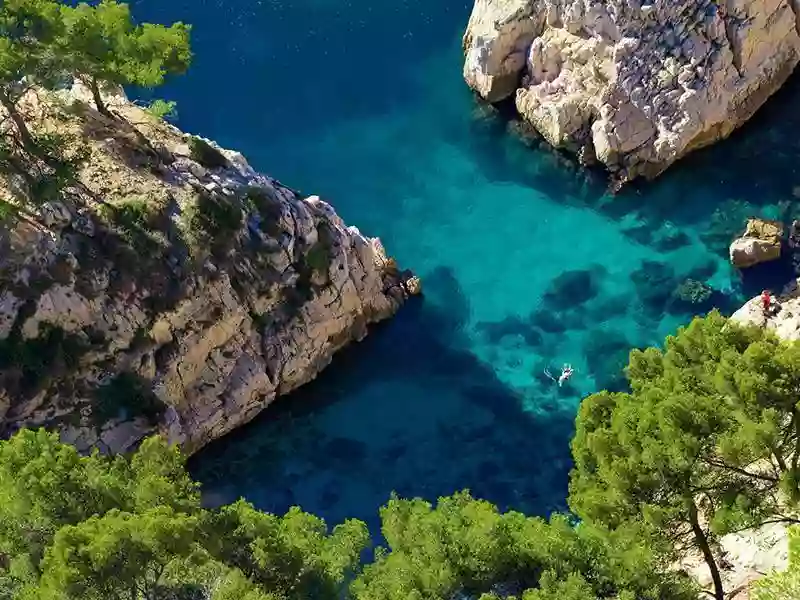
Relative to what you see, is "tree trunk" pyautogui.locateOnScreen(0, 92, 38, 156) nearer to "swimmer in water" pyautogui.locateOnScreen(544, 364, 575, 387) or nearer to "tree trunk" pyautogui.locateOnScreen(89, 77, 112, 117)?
"tree trunk" pyautogui.locateOnScreen(89, 77, 112, 117)

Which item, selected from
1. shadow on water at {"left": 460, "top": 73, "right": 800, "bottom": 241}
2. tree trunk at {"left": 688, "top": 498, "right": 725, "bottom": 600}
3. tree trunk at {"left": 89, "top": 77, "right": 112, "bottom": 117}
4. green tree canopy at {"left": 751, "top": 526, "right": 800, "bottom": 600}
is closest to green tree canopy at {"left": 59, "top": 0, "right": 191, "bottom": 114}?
tree trunk at {"left": 89, "top": 77, "right": 112, "bottom": 117}

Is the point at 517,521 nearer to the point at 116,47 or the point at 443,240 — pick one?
the point at 443,240

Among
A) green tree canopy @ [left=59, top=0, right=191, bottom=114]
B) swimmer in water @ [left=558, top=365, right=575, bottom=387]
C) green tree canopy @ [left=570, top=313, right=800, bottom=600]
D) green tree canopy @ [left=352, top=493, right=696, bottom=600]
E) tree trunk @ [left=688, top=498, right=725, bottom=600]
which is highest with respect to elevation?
green tree canopy @ [left=59, top=0, right=191, bottom=114]

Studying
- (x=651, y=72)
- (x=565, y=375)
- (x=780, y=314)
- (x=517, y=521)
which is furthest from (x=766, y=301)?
(x=517, y=521)

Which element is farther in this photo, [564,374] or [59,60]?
[564,374]

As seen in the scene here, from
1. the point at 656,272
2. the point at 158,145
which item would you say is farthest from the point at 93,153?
the point at 656,272

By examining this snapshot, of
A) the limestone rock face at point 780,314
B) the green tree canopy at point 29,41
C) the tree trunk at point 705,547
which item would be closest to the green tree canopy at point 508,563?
the tree trunk at point 705,547

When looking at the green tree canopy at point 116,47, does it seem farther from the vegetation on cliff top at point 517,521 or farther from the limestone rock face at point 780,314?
the limestone rock face at point 780,314

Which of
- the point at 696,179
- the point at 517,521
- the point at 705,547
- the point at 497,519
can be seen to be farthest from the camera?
the point at 696,179
